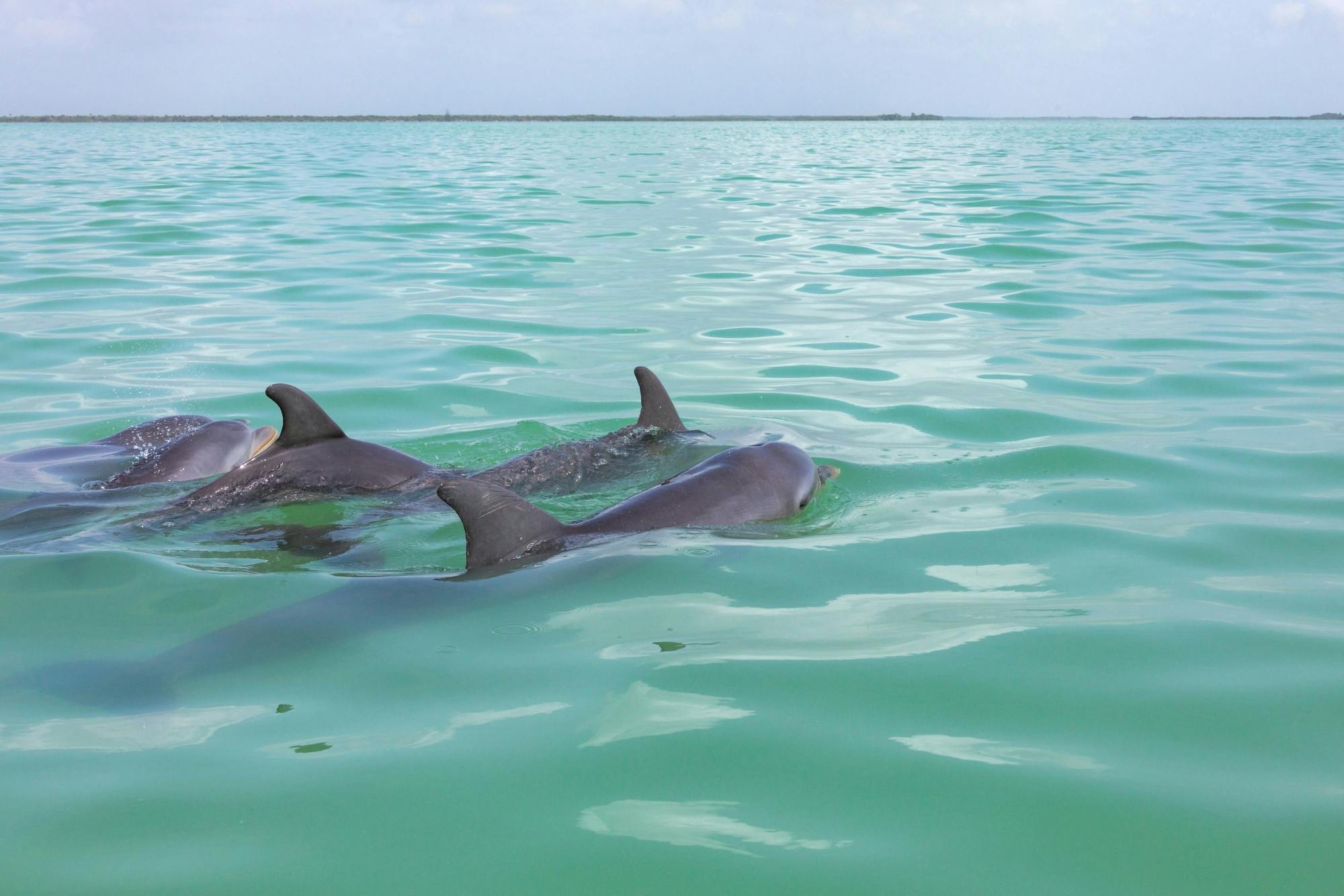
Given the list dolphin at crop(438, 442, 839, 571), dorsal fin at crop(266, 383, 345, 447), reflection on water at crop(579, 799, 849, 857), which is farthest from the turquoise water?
dorsal fin at crop(266, 383, 345, 447)

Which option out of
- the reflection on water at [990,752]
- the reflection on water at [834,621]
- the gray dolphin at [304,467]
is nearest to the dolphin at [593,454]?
the gray dolphin at [304,467]

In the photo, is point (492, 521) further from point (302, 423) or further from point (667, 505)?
point (302, 423)

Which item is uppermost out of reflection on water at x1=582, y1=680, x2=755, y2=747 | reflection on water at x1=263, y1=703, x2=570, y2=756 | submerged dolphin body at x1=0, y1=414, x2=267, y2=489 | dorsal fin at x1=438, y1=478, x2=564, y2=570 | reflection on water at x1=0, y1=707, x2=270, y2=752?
dorsal fin at x1=438, y1=478, x2=564, y2=570

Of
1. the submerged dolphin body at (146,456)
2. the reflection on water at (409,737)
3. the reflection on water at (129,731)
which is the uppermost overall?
the reflection on water at (409,737)

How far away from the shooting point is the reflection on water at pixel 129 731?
3830 millimetres

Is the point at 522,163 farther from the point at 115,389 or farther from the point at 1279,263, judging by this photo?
the point at 115,389

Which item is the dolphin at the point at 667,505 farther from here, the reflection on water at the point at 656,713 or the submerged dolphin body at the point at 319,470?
the reflection on water at the point at 656,713

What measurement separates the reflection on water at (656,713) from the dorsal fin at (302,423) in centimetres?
340

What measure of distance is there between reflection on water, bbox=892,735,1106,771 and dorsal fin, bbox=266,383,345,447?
4240 mm

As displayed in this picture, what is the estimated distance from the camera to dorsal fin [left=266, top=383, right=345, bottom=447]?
6.80 m

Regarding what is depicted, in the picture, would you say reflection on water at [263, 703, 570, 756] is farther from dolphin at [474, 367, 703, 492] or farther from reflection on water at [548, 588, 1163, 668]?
dolphin at [474, 367, 703, 492]

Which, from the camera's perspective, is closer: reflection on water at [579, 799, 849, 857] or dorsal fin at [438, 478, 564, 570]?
reflection on water at [579, 799, 849, 857]

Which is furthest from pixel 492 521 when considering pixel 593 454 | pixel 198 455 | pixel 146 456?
pixel 146 456

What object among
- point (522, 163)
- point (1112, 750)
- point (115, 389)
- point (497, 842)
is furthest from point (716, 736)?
point (522, 163)
